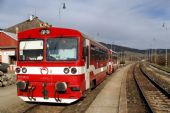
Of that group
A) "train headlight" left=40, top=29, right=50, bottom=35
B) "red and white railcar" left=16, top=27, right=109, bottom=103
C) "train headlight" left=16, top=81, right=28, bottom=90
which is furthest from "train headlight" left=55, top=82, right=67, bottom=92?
"train headlight" left=40, top=29, right=50, bottom=35

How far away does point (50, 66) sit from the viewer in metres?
12.7

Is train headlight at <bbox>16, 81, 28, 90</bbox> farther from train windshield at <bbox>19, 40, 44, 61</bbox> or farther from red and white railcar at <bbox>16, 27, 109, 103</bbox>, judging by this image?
train windshield at <bbox>19, 40, 44, 61</bbox>

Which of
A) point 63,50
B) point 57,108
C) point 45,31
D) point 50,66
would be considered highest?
point 45,31

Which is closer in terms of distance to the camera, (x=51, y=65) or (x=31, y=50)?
(x=51, y=65)

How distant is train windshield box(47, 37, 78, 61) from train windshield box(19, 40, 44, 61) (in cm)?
37

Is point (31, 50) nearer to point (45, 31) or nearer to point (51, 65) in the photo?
point (45, 31)

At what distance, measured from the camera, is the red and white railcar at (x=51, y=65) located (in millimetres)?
12461

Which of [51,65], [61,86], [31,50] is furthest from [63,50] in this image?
[61,86]

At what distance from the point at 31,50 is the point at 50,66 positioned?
3.46 feet

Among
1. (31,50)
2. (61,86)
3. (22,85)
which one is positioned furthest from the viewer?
(31,50)

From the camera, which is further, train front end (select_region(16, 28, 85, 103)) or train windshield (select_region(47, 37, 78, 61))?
train windshield (select_region(47, 37, 78, 61))

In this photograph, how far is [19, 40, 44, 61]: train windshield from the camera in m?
12.9

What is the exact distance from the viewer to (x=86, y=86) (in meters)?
14.1

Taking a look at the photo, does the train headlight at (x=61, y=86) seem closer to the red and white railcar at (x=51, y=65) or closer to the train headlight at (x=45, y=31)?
the red and white railcar at (x=51, y=65)
